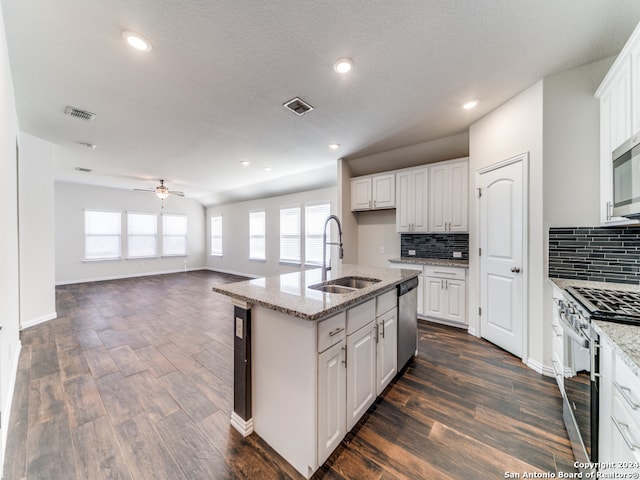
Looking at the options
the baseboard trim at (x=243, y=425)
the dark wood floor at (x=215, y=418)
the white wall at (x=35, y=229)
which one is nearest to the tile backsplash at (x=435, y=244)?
the dark wood floor at (x=215, y=418)

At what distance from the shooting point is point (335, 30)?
171 centimetres

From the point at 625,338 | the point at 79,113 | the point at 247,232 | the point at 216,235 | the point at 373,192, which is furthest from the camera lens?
the point at 216,235

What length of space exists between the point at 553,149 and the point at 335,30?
2.22m

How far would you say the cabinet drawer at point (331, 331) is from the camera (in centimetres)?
135

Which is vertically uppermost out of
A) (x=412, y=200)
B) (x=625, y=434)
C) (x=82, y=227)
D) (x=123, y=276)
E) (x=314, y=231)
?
(x=412, y=200)

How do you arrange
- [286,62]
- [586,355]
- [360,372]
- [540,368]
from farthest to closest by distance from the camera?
[540,368] → [286,62] → [360,372] → [586,355]

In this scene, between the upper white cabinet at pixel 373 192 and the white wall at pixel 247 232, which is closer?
the upper white cabinet at pixel 373 192

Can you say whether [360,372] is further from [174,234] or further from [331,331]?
[174,234]

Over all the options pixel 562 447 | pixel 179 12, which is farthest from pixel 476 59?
pixel 562 447

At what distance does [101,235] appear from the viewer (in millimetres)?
7305

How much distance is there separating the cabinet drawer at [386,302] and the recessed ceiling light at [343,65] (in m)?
1.91

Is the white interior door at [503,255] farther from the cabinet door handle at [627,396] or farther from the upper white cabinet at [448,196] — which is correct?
the cabinet door handle at [627,396]

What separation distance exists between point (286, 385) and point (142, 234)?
8723mm

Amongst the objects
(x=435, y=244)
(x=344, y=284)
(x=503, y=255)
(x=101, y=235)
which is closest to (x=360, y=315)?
(x=344, y=284)
